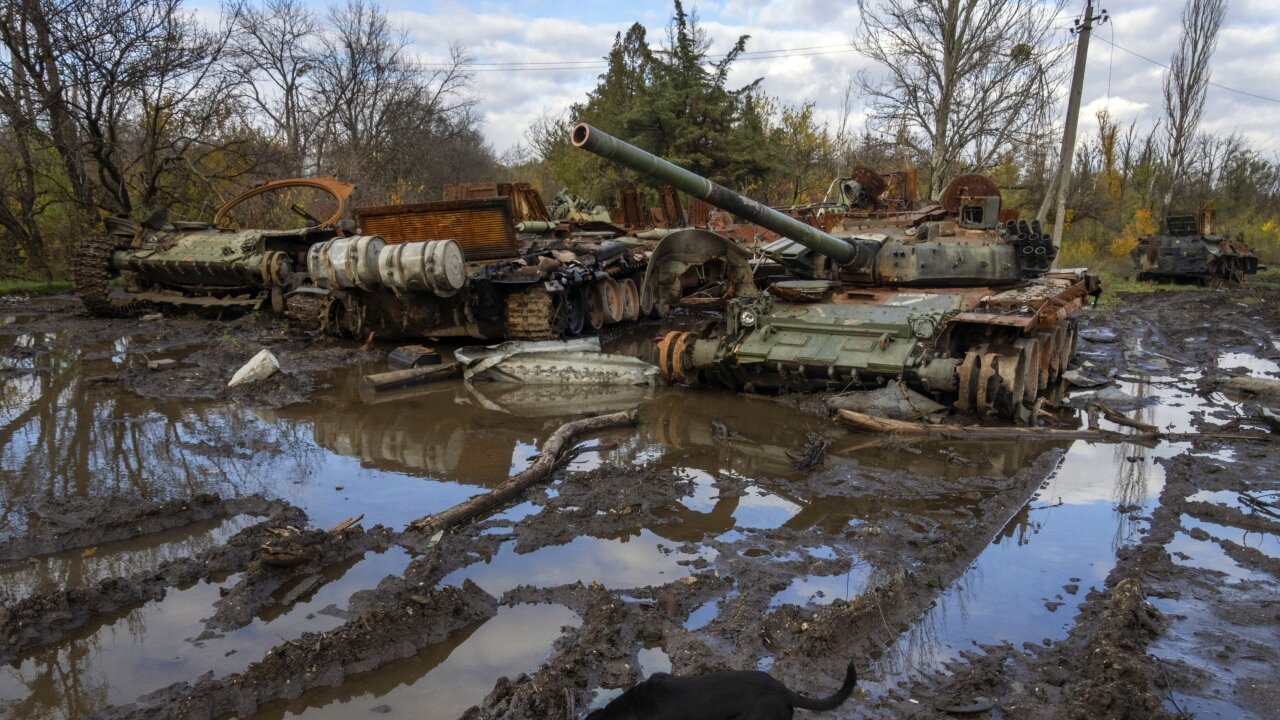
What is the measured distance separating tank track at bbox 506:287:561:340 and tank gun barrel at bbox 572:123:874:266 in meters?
3.55

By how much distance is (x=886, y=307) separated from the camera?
783cm

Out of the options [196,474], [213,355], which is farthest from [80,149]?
[196,474]

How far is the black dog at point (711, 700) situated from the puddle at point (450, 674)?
2.75 feet

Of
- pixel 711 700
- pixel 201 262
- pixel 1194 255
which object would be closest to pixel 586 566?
pixel 711 700

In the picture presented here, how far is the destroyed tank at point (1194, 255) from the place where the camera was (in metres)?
22.5

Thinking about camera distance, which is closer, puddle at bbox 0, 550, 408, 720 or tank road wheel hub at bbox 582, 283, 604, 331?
puddle at bbox 0, 550, 408, 720

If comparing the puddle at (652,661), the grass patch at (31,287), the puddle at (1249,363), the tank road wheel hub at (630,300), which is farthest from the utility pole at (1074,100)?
the grass patch at (31,287)

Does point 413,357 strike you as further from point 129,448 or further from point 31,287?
point 31,287

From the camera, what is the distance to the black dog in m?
2.39

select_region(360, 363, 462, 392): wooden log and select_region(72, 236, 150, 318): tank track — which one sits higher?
select_region(72, 236, 150, 318): tank track

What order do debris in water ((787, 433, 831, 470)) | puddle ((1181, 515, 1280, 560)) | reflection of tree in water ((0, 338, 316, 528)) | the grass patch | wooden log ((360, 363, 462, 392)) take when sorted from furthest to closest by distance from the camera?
1. the grass patch
2. wooden log ((360, 363, 462, 392))
3. debris in water ((787, 433, 831, 470))
4. reflection of tree in water ((0, 338, 316, 528))
5. puddle ((1181, 515, 1280, 560))

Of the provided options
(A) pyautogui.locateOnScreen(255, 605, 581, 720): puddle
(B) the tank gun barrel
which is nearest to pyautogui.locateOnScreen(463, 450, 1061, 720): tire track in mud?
(A) pyautogui.locateOnScreen(255, 605, 581, 720): puddle

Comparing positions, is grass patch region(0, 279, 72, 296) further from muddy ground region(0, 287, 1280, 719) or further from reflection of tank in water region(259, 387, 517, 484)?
reflection of tank in water region(259, 387, 517, 484)

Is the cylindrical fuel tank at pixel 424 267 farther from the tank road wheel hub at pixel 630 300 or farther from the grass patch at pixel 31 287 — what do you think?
the grass patch at pixel 31 287
